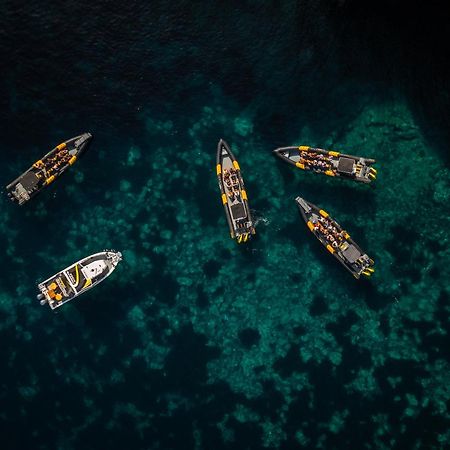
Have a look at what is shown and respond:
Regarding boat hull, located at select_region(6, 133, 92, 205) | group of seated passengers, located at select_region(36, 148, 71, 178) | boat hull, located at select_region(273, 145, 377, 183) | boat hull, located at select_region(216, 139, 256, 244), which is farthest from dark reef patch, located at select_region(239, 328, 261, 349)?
group of seated passengers, located at select_region(36, 148, 71, 178)

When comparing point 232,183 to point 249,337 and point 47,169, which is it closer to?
point 249,337

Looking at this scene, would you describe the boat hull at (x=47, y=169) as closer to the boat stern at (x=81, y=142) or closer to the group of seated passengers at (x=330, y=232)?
the boat stern at (x=81, y=142)

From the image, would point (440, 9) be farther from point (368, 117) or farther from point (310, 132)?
point (310, 132)

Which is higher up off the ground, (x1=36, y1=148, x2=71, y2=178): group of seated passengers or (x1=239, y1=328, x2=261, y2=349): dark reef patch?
(x1=36, y1=148, x2=71, y2=178): group of seated passengers

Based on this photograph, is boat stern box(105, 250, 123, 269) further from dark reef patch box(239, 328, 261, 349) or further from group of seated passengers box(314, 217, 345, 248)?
group of seated passengers box(314, 217, 345, 248)

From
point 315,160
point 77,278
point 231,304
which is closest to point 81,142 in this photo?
point 77,278
